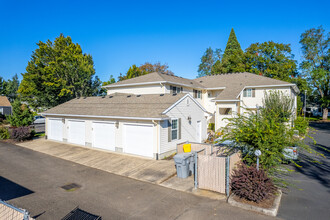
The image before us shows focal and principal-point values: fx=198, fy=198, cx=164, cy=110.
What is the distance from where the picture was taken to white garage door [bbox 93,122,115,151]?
14195 millimetres

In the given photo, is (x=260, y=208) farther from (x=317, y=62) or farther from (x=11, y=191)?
(x=317, y=62)

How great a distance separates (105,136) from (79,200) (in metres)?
7.65

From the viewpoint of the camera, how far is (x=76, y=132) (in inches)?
648

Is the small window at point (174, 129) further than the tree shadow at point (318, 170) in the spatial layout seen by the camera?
Yes

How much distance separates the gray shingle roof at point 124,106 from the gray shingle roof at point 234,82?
455 inches

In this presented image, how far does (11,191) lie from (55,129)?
1109cm

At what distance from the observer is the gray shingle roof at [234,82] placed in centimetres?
2422

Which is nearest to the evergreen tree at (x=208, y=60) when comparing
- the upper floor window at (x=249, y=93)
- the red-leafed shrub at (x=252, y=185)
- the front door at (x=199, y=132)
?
the upper floor window at (x=249, y=93)

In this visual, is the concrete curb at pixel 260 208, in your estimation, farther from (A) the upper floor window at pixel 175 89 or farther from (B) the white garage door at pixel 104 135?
(A) the upper floor window at pixel 175 89

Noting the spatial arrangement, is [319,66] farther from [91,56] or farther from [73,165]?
[73,165]

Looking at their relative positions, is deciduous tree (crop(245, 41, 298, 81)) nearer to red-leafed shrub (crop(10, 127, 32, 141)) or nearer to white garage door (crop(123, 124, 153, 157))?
white garage door (crop(123, 124, 153, 157))

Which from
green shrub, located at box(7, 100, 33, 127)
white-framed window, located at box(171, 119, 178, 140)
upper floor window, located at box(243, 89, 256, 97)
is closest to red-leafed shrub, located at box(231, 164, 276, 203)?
white-framed window, located at box(171, 119, 178, 140)

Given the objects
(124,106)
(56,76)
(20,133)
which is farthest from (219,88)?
(56,76)

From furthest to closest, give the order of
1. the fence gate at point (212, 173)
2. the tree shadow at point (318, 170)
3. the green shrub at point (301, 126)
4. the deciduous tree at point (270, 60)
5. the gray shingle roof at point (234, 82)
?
1. the deciduous tree at point (270, 60)
2. the gray shingle roof at point (234, 82)
3. the tree shadow at point (318, 170)
4. the green shrub at point (301, 126)
5. the fence gate at point (212, 173)
